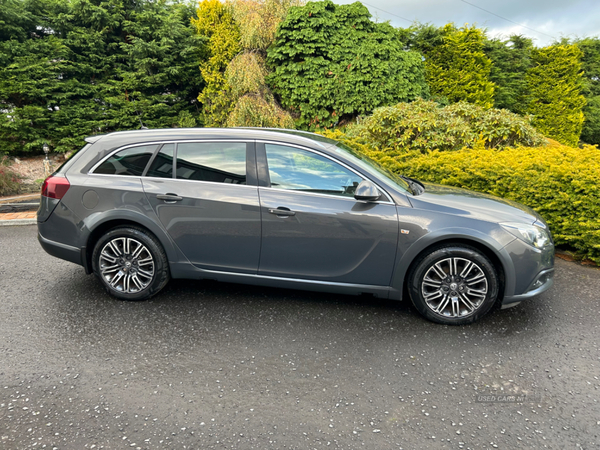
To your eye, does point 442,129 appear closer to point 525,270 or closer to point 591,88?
point 525,270

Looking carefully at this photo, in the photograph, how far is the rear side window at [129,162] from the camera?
377 cm

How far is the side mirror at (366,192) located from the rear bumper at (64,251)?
2.76m

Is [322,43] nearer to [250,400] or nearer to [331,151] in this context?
[331,151]

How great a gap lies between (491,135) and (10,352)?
8728mm

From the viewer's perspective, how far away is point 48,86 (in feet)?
44.3

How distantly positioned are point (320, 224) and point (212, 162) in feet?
3.92

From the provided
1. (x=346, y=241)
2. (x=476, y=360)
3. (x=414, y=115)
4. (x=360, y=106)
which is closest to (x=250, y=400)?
(x=346, y=241)

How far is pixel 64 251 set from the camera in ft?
12.7

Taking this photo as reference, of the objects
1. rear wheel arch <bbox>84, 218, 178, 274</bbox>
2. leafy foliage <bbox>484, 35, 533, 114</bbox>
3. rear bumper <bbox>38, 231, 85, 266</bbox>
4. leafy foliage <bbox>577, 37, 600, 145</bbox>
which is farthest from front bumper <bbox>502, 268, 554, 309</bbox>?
leafy foliage <bbox>577, 37, 600, 145</bbox>

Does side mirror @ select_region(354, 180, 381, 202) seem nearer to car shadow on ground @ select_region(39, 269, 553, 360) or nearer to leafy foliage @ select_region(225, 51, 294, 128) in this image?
car shadow on ground @ select_region(39, 269, 553, 360)

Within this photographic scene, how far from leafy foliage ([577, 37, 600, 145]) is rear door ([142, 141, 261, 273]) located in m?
26.3

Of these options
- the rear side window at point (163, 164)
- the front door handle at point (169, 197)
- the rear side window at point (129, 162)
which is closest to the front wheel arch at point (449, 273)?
the front door handle at point (169, 197)

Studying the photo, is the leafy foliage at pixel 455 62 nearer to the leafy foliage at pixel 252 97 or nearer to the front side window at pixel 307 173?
the leafy foliage at pixel 252 97

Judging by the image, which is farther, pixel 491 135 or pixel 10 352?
pixel 491 135
